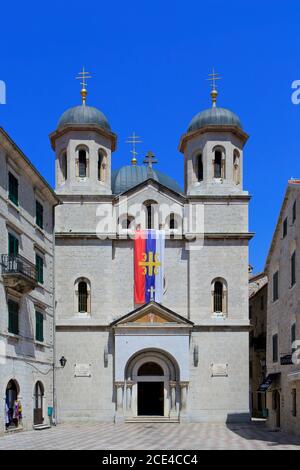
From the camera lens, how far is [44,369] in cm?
3922

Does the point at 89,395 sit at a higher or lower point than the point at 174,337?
lower

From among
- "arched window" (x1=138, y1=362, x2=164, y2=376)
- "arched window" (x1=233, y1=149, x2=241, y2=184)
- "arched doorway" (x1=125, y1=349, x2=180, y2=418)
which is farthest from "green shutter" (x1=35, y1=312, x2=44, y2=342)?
"arched window" (x1=233, y1=149, x2=241, y2=184)

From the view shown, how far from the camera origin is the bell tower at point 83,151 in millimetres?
46156

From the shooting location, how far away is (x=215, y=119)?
1837 inches

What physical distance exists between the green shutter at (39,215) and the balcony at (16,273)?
4.99 m

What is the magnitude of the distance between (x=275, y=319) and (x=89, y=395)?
37.5ft

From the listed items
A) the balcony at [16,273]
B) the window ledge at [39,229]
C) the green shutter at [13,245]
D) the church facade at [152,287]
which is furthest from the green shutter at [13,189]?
the church facade at [152,287]

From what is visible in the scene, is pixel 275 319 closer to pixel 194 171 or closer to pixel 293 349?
pixel 293 349

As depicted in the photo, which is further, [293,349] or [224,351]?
[224,351]

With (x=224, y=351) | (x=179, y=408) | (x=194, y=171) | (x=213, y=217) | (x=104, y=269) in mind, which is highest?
(x=194, y=171)

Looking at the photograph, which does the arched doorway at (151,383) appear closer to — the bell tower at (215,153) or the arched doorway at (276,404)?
the arched doorway at (276,404)

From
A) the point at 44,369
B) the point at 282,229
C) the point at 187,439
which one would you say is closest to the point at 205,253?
the point at 282,229

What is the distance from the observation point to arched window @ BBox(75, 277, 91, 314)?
44531 mm

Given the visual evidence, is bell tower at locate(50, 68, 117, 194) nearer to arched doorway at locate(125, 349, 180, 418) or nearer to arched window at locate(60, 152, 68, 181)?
arched window at locate(60, 152, 68, 181)
